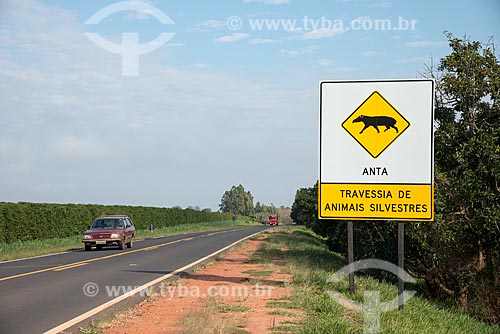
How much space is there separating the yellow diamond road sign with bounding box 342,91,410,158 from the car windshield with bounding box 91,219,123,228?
2028 cm

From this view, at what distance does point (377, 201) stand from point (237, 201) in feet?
567

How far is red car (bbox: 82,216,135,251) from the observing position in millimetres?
29266

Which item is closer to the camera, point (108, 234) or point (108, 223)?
point (108, 234)

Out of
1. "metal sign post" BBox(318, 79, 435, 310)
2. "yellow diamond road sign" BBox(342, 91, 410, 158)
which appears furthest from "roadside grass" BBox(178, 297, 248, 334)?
"yellow diamond road sign" BBox(342, 91, 410, 158)

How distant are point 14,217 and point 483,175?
2765 centimetres

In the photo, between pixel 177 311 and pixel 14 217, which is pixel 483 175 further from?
pixel 14 217

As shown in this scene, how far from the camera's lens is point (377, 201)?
12.4 m

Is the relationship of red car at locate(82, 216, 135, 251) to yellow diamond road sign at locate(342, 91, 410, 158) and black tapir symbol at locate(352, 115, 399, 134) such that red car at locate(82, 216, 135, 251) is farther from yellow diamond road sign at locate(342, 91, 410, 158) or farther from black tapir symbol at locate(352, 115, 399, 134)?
black tapir symbol at locate(352, 115, 399, 134)

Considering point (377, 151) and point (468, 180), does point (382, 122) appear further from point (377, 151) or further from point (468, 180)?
point (468, 180)

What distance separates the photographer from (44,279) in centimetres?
1605

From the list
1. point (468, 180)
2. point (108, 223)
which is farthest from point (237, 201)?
point (468, 180)

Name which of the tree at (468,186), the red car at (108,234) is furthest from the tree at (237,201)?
the tree at (468,186)

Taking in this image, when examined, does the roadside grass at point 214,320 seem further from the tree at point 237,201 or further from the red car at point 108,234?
the tree at point 237,201

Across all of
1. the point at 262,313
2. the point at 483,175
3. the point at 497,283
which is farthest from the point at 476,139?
the point at 262,313
